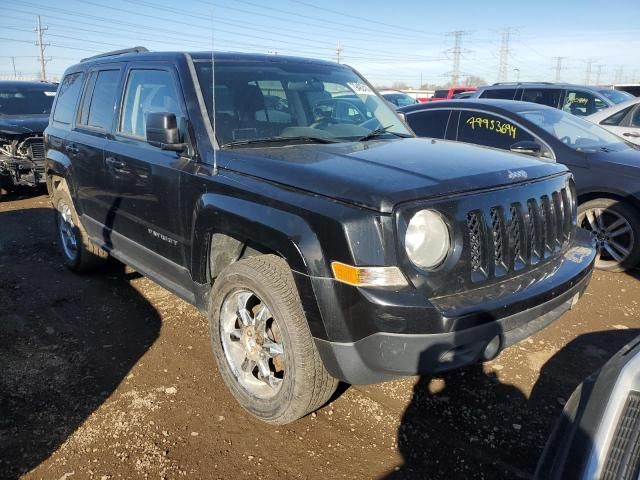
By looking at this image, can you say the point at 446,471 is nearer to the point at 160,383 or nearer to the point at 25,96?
the point at 160,383

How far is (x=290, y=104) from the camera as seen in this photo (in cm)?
356

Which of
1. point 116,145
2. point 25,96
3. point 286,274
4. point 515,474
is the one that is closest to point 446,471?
point 515,474

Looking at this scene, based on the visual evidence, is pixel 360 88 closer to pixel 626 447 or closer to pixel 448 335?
pixel 448 335

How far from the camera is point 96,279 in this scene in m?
5.14

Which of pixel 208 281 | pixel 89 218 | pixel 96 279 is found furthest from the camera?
pixel 96 279

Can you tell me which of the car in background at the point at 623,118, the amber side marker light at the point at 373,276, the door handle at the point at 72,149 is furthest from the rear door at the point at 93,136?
the car in background at the point at 623,118

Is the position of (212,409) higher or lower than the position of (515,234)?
lower

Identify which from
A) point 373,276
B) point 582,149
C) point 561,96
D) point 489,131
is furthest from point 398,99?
point 373,276

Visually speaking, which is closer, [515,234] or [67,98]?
[515,234]

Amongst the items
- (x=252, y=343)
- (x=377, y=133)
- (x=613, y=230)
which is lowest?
(x=252, y=343)

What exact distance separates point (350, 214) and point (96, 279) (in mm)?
3757

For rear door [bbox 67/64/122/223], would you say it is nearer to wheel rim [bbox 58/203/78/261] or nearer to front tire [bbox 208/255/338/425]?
wheel rim [bbox 58/203/78/261]

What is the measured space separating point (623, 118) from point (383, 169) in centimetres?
690

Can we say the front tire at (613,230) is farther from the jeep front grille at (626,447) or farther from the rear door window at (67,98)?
the rear door window at (67,98)
